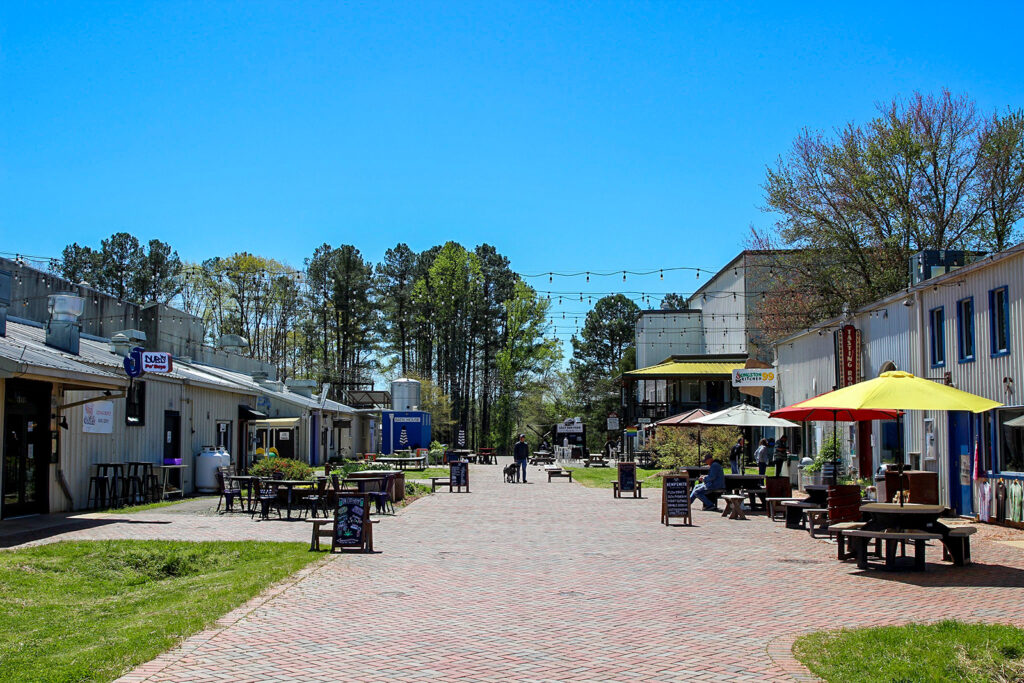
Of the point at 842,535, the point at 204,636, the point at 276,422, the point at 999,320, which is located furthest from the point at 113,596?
the point at 276,422

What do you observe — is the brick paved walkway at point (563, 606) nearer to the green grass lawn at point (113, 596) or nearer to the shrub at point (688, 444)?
the green grass lawn at point (113, 596)

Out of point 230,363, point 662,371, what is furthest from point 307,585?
point 662,371

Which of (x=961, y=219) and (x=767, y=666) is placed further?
(x=961, y=219)

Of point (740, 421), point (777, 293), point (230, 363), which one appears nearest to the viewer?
point (740, 421)

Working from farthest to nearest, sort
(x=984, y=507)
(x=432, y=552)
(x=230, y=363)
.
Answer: (x=230, y=363) → (x=984, y=507) → (x=432, y=552)

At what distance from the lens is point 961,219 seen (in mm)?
33250

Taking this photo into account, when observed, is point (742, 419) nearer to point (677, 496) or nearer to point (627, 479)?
point (627, 479)

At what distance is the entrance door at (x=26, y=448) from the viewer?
1677 centimetres

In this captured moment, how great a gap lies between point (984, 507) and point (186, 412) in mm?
19721

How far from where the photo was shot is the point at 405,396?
57.7 meters

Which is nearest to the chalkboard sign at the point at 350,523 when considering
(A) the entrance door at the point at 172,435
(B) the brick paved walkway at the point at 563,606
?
(B) the brick paved walkway at the point at 563,606

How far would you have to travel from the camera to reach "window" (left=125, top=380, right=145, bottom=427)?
72.2 ft

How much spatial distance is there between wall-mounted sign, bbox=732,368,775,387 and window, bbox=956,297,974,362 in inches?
611

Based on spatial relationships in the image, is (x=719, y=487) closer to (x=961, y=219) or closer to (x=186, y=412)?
(x=186, y=412)
